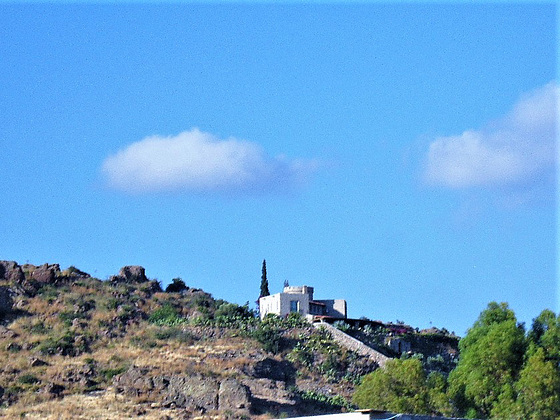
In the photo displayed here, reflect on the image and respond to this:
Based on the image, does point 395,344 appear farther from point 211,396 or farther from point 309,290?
point 211,396

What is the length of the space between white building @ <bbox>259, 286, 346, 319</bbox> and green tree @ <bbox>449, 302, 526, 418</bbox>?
21.1m

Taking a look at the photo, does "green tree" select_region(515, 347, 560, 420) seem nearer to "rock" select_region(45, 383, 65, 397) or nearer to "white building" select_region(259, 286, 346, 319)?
"rock" select_region(45, 383, 65, 397)

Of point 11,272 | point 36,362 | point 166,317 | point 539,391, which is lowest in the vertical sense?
point 539,391

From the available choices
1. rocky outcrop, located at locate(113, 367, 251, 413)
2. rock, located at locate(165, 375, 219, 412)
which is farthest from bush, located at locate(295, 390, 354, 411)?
rock, located at locate(165, 375, 219, 412)

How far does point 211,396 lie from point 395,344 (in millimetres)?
21496

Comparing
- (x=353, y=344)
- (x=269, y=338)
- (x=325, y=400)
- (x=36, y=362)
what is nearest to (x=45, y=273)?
(x=36, y=362)

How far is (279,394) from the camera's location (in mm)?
57906

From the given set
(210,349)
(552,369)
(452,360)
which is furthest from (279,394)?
(452,360)

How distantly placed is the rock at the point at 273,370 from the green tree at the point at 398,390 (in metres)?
Result: 10.3

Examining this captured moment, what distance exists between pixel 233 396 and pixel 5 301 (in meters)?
23.6

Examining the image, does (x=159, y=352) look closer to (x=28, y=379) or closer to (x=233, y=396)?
(x=28, y=379)

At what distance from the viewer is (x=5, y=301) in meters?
72.4

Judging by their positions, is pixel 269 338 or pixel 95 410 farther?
pixel 269 338

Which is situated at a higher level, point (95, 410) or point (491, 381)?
point (491, 381)
